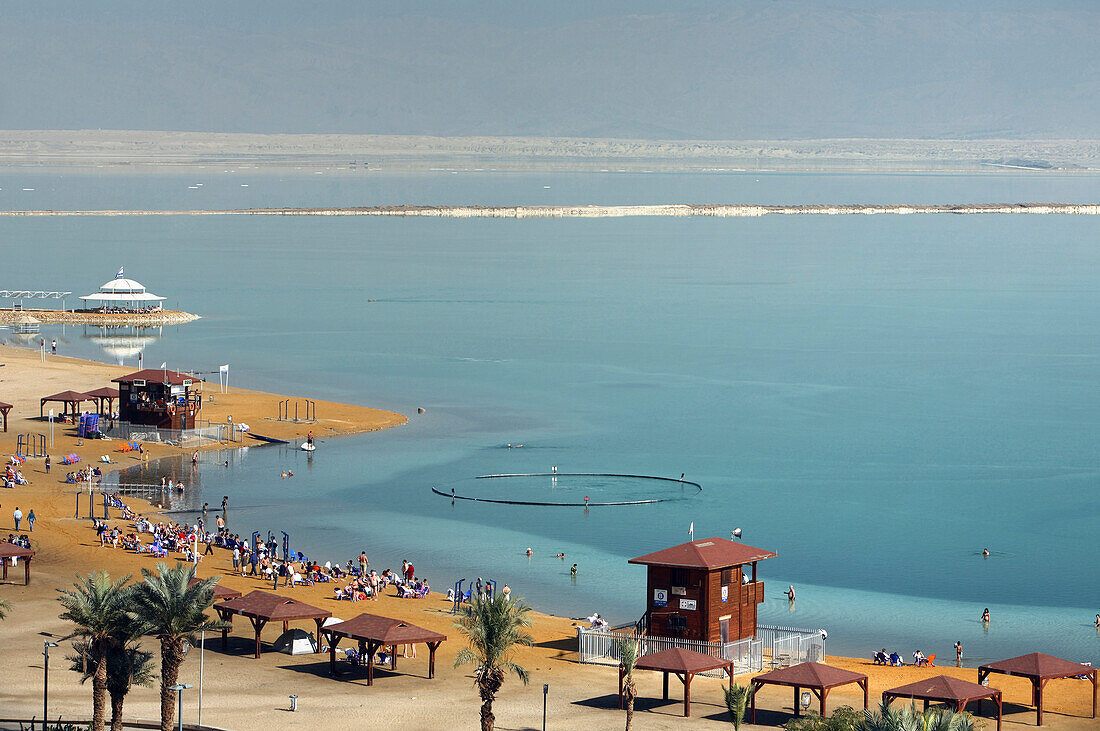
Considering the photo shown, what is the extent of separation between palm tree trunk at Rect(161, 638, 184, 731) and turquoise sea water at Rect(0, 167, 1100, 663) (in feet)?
64.4

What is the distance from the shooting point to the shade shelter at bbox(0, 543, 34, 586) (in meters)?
46.6

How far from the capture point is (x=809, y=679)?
120ft

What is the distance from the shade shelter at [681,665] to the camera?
37.2m

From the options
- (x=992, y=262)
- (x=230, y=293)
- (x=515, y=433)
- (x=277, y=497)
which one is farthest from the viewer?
(x=992, y=262)

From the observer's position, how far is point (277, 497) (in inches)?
2557

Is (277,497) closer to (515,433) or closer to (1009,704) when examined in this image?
(515,433)

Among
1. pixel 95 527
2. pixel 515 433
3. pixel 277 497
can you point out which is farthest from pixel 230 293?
pixel 95 527

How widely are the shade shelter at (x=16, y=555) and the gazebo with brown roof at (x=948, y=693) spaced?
25.6 meters

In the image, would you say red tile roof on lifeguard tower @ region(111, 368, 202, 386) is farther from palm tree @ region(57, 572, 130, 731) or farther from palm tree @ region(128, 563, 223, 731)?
palm tree @ region(128, 563, 223, 731)

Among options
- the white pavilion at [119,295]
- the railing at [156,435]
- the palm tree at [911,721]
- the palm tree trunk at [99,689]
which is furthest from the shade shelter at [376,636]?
the white pavilion at [119,295]

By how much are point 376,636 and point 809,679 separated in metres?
10.6

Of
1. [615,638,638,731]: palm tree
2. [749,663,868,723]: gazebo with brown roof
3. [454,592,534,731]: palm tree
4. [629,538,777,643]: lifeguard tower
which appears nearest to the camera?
[454,592,534,731]: palm tree

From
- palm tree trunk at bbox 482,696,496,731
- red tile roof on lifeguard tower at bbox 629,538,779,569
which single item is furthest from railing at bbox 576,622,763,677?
palm tree trunk at bbox 482,696,496,731

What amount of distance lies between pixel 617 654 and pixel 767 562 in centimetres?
1754
